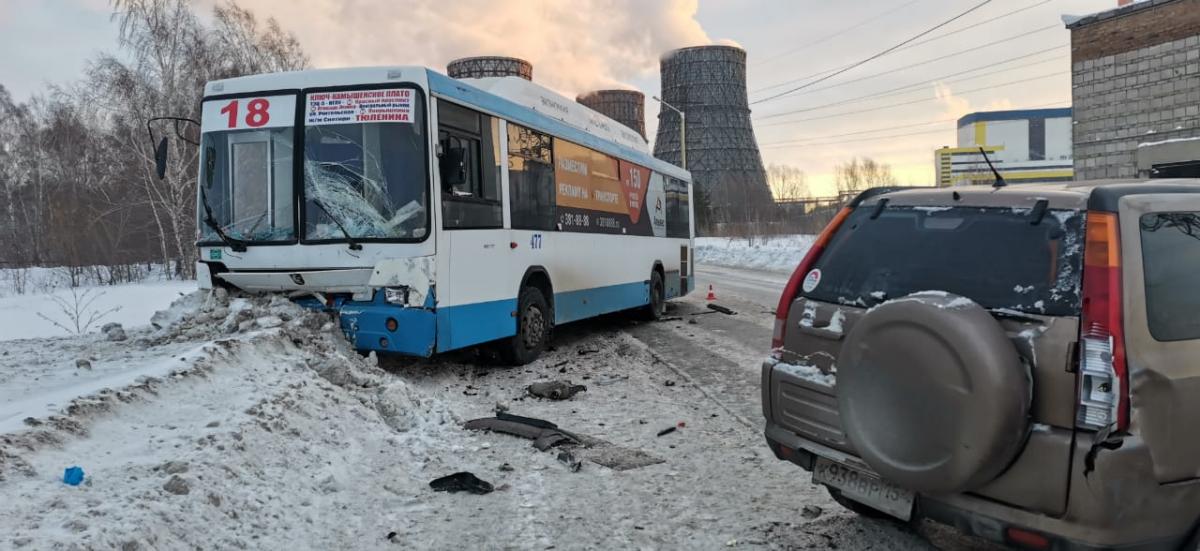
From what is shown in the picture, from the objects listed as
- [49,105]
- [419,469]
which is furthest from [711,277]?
[49,105]

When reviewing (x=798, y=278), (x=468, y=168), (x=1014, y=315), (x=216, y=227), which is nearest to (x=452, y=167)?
(x=468, y=168)

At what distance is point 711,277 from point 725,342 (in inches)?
580

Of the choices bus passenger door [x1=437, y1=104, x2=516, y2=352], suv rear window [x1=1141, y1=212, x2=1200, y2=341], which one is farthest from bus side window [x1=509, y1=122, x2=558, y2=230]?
suv rear window [x1=1141, y1=212, x2=1200, y2=341]

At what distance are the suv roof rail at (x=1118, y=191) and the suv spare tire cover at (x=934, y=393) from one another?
1.83 feet

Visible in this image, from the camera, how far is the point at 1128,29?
20.8 m

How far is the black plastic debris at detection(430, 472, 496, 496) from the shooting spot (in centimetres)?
453

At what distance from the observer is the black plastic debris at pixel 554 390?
7.16 meters

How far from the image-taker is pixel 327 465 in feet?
15.1

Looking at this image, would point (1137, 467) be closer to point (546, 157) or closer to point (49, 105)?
point (546, 157)

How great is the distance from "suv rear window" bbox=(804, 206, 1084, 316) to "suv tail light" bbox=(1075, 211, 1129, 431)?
0.21 feet

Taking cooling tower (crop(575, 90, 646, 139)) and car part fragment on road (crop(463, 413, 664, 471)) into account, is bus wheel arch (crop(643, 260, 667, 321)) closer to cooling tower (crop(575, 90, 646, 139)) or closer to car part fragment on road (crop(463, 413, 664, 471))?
car part fragment on road (crop(463, 413, 664, 471))

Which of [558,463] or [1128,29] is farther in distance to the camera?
[1128,29]

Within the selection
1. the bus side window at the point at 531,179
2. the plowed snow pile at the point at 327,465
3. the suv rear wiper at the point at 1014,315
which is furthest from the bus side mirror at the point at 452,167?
the suv rear wiper at the point at 1014,315

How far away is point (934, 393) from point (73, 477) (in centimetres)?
379
